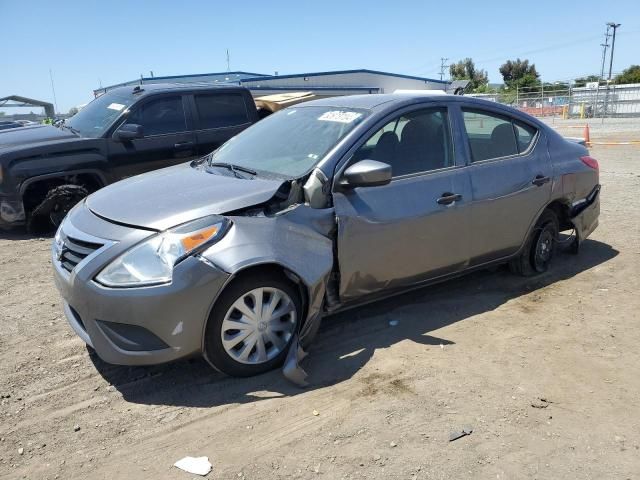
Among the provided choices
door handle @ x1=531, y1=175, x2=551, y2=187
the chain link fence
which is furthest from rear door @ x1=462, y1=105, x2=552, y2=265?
the chain link fence

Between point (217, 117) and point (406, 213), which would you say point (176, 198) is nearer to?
point (406, 213)

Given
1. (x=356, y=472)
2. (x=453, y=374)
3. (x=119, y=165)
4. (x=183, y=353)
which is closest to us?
(x=356, y=472)

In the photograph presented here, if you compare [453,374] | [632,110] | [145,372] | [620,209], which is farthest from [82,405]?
[632,110]

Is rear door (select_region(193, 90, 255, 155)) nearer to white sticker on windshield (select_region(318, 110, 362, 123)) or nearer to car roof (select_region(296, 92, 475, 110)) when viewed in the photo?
car roof (select_region(296, 92, 475, 110))

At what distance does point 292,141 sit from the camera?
13.7 ft

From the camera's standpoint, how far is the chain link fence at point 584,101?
109ft

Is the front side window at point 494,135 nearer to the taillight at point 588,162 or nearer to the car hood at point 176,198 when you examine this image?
the taillight at point 588,162

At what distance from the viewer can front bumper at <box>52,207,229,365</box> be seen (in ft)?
9.90

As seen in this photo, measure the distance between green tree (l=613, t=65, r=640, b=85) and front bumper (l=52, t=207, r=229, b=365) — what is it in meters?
65.8

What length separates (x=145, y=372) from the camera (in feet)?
11.6

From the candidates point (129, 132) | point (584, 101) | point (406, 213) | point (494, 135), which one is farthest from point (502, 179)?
point (584, 101)

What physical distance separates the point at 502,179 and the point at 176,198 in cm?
270

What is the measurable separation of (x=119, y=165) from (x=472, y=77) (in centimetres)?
8105

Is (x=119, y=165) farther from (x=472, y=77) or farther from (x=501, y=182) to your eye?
(x=472, y=77)
